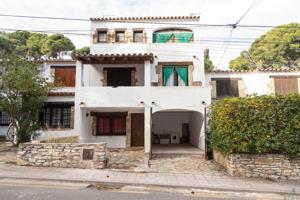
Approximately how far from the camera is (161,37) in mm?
17344

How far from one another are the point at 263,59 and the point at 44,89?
25.9 meters

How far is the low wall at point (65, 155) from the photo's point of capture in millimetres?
9750

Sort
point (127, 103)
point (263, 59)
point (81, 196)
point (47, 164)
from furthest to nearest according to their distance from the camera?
point (263, 59) < point (127, 103) < point (47, 164) < point (81, 196)

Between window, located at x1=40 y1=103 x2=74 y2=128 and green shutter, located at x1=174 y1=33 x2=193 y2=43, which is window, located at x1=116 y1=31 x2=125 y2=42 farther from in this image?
window, located at x1=40 y1=103 x2=74 y2=128

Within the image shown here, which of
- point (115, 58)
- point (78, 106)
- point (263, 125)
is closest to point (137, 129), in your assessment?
point (78, 106)

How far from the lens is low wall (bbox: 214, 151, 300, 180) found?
29.3 ft

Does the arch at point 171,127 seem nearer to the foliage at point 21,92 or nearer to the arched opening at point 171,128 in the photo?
the arched opening at point 171,128

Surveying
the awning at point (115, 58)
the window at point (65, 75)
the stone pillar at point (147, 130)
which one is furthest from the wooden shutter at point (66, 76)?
the stone pillar at point (147, 130)

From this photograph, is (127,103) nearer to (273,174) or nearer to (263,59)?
(273,174)

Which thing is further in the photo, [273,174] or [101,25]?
[101,25]

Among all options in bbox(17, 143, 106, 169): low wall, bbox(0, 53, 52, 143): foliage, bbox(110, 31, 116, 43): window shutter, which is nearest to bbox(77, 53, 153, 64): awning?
bbox(0, 53, 52, 143): foliage

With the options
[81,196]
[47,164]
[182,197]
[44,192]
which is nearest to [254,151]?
[182,197]

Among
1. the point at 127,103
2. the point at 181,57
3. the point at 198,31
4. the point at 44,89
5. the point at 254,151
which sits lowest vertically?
the point at 254,151

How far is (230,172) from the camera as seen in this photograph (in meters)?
9.17
